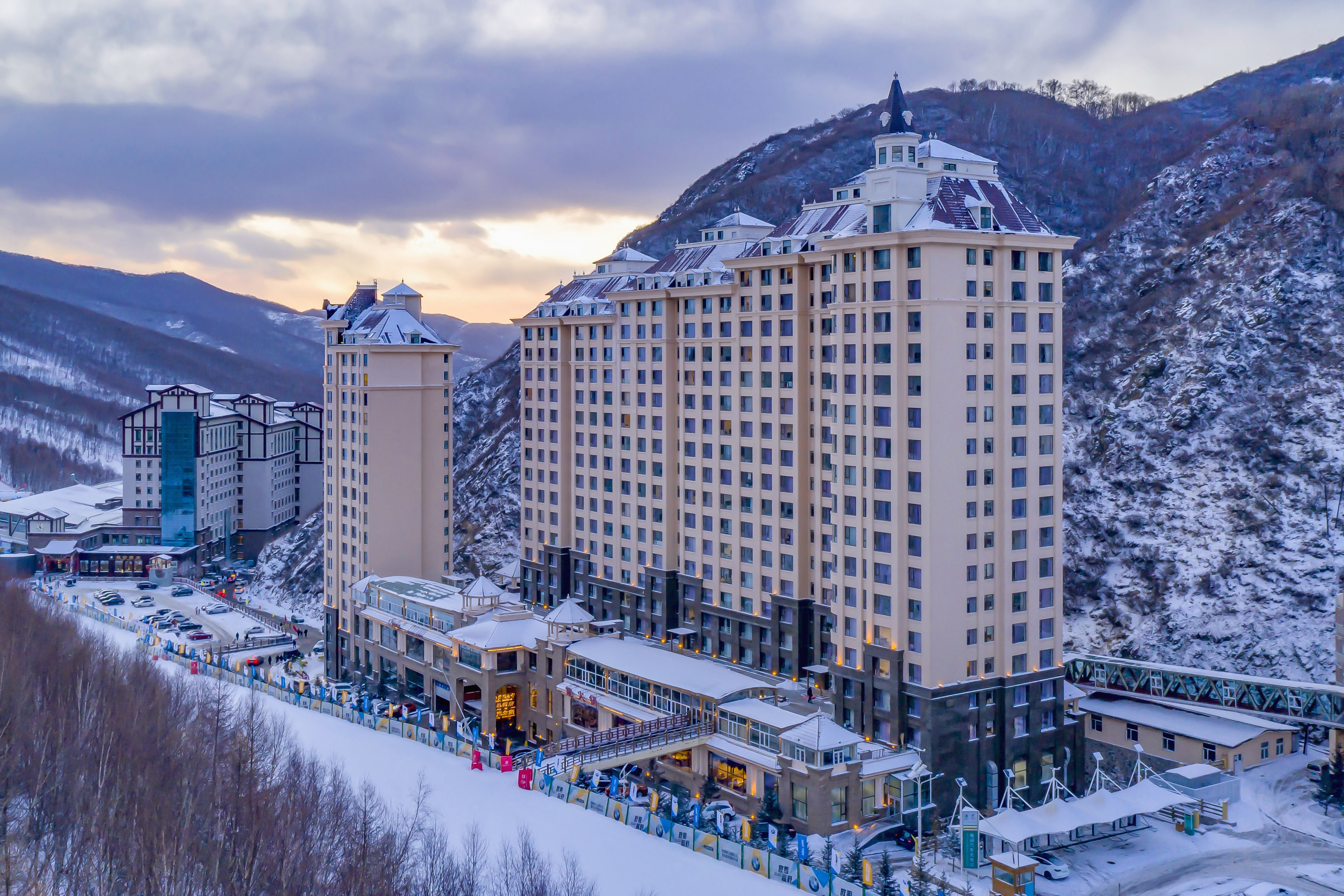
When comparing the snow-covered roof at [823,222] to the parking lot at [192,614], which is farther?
the parking lot at [192,614]

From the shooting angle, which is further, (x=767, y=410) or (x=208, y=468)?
(x=208, y=468)

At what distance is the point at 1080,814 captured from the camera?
165 feet

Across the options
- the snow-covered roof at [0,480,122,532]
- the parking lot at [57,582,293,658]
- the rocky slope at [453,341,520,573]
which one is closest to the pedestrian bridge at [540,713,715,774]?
the parking lot at [57,582,293,658]

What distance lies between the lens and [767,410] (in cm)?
7206

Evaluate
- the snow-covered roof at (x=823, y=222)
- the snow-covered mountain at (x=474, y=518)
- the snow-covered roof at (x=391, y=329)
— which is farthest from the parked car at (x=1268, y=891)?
the snow-covered mountain at (x=474, y=518)

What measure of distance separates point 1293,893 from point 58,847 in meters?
49.6

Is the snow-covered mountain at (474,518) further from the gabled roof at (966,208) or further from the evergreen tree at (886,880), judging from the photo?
the evergreen tree at (886,880)

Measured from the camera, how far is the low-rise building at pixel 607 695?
5369cm

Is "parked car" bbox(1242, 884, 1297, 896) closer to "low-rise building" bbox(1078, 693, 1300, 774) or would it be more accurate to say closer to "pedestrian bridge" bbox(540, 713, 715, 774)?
"low-rise building" bbox(1078, 693, 1300, 774)

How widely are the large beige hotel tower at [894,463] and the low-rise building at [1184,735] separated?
313 inches

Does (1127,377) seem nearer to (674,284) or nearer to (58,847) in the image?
(674,284)

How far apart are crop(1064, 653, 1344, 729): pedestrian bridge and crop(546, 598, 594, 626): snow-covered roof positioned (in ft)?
101

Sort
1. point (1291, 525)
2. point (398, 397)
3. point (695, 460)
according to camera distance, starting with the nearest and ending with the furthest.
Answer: point (695, 460) < point (1291, 525) < point (398, 397)

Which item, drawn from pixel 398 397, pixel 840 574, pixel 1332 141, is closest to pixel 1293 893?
pixel 840 574
